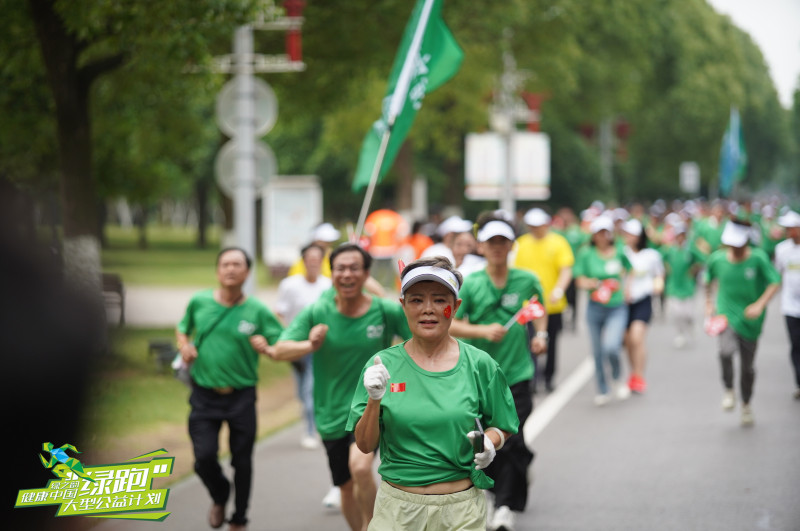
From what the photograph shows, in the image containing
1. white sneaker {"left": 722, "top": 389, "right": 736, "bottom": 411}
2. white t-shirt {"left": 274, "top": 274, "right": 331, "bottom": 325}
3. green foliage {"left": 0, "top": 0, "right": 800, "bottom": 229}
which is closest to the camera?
white t-shirt {"left": 274, "top": 274, "right": 331, "bottom": 325}

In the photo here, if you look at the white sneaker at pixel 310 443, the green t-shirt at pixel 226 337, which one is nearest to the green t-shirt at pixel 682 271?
the white sneaker at pixel 310 443

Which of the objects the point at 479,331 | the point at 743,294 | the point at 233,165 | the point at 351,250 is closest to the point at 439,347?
the point at 351,250

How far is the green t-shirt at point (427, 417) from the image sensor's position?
14.2ft

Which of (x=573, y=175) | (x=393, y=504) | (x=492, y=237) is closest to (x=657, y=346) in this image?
(x=492, y=237)

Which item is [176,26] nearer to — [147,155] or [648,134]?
[147,155]

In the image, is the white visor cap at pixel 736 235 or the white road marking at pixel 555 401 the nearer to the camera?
the white visor cap at pixel 736 235

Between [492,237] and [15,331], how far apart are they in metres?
3.09

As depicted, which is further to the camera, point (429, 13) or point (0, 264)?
point (429, 13)

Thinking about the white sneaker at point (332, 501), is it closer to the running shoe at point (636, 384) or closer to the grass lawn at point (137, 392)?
the grass lawn at point (137, 392)

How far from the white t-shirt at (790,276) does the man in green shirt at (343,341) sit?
19.5 ft

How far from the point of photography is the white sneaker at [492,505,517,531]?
691 centimetres

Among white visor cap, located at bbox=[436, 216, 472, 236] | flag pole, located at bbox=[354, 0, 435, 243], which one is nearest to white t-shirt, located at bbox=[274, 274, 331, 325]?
white visor cap, located at bbox=[436, 216, 472, 236]

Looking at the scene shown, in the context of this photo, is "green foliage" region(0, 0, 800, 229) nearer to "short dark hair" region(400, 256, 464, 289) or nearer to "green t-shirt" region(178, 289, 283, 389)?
"green t-shirt" region(178, 289, 283, 389)

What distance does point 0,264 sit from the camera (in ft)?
16.1
